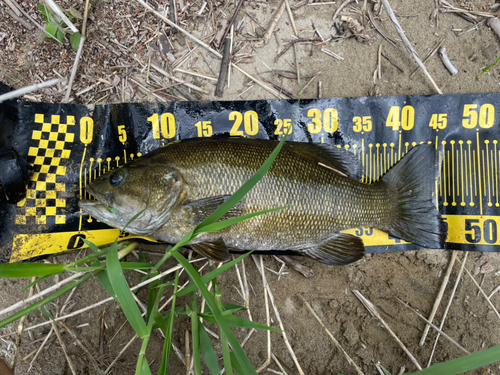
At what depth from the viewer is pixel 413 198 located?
2449mm

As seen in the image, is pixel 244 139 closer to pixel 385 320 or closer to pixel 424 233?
pixel 424 233

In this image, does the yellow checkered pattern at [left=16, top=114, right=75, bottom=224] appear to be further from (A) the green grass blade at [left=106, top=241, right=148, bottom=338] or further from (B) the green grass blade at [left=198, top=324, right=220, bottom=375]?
(B) the green grass blade at [left=198, top=324, right=220, bottom=375]

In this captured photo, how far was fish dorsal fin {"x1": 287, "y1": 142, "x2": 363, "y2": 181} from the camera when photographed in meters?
2.44

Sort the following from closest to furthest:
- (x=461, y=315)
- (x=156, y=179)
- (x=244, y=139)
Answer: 1. (x=156, y=179)
2. (x=244, y=139)
3. (x=461, y=315)

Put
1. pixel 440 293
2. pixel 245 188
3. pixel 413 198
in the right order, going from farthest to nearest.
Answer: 1. pixel 440 293
2. pixel 413 198
3. pixel 245 188

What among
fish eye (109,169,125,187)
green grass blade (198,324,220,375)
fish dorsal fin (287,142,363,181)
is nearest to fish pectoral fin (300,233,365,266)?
fish dorsal fin (287,142,363,181)

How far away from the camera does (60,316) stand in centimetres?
256

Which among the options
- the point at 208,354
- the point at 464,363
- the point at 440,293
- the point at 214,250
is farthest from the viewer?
the point at 440,293

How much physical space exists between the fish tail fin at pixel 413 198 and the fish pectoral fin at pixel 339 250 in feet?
0.86

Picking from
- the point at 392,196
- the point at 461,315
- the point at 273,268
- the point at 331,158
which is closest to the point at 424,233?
the point at 392,196

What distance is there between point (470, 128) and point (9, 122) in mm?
3593

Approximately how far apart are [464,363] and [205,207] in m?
1.57

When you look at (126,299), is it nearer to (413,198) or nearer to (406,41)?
(413,198)

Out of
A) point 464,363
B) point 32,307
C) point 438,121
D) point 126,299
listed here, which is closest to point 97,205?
point 32,307
